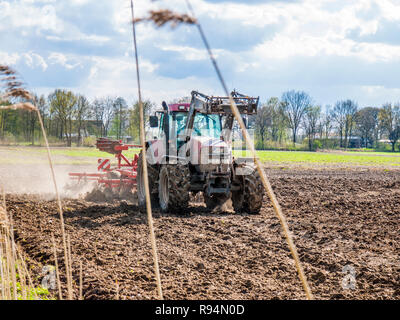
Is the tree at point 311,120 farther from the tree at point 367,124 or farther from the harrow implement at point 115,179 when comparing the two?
the harrow implement at point 115,179

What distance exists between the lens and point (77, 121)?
49656 mm

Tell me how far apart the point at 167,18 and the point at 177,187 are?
25.5ft

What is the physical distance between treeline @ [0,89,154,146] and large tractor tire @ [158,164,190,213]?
94.4 feet

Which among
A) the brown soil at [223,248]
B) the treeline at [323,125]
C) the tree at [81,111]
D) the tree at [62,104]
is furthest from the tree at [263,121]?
the brown soil at [223,248]

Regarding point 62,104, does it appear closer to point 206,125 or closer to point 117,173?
point 117,173

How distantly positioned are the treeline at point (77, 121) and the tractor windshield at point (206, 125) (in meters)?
28.8

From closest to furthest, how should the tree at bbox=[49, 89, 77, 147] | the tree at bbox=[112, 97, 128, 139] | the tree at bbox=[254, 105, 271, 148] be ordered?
the tree at bbox=[49, 89, 77, 147] < the tree at bbox=[112, 97, 128, 139] < the tree at bbox=[254, 105, 271, 148]

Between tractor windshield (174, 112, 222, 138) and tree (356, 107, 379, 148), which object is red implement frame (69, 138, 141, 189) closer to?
tractor windshield (174, 112, 222, 138)

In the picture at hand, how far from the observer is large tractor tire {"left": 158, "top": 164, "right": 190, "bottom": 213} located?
9.44 m

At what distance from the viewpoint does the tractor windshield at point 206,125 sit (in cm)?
990

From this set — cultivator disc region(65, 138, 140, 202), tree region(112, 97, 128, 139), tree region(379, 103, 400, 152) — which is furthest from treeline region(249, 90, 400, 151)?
cultivator disc region(65, 138, 140, 202)
